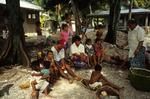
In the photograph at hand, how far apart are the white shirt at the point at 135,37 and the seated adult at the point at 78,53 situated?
5.55ft

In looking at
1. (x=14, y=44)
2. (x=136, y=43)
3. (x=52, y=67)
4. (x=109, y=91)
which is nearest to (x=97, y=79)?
(x=109, y=91)

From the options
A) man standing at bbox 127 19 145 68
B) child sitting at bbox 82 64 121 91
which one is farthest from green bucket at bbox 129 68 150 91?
child sitting at bbox 82 64 121 91

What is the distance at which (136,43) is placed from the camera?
859 centimetres

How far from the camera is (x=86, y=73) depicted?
957cm

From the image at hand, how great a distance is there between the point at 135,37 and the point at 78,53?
2048mm

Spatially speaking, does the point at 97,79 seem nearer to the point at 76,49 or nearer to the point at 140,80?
the point at 140,80

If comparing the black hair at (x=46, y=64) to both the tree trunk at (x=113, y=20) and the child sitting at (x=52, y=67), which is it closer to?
the child sitting at (x=52, y=67)

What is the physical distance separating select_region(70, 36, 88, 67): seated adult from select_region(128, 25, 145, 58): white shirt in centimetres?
169

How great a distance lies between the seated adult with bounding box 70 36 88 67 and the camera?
385 inches

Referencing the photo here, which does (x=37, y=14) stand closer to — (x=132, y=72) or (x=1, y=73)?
(x=1, y=73)

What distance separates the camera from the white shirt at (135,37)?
8.47m

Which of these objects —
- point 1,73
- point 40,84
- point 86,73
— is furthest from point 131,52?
point 1,73

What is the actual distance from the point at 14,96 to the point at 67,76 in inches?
66.3

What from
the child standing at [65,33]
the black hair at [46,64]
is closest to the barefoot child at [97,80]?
the black hair at [46,64]
